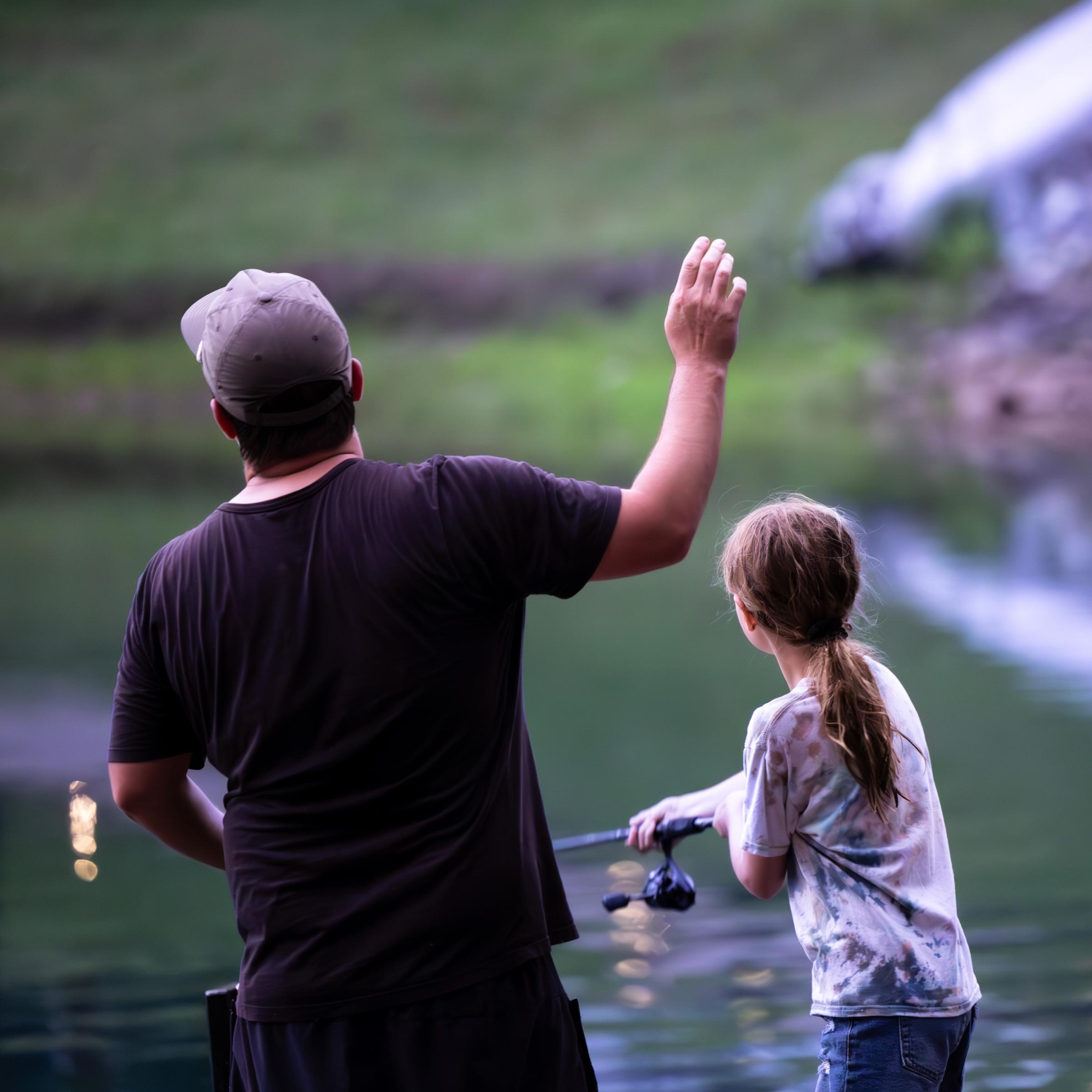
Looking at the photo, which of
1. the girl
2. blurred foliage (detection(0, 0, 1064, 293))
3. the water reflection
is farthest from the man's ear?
blurred foliage (detection(0, 0, 1064, 293))

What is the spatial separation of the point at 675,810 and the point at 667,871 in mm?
117

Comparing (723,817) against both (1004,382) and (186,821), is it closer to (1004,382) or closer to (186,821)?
(186,821)

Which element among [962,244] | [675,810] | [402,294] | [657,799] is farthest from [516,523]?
[402,294]

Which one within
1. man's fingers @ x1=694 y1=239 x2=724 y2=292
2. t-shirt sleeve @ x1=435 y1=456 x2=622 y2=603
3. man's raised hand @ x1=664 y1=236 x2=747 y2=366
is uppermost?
man's fingers @ x1=694 y1=239 x2=724 y2=292

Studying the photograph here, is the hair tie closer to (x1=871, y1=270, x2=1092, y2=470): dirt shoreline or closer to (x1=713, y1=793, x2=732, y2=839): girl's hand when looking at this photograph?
(x1=713, y1=793, x2=732, y2=839): girl's hand

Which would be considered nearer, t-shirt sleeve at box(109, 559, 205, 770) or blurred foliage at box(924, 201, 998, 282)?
t-shirt sleeve at box(109, 559, 205, 770)

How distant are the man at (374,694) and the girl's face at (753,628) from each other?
215 millimetres

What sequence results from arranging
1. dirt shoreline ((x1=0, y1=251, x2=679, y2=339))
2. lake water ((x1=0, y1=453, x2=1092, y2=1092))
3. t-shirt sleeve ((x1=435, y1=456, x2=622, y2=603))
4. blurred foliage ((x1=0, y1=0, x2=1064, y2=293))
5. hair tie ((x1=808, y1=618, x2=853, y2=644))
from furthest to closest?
blurred foliage ((x1=0, y1=0, x2=1064, y2=293)) → dirt shoreline ((x1=0, y1=251, x2=679, y2=339)) → lake water ((x1=0, y1=453, x2=1092, y2=1092)) → hair tie ((x1=808, y1=618, x2=853, y2=644)) → t-shirt sleeve ((x1=435, y1=456, x2=622, y2=603))

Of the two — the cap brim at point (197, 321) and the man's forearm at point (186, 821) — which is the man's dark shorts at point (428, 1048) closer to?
the man's forearm at point (186, 821)

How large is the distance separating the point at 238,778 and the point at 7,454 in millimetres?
11890

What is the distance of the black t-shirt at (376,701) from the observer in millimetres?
978

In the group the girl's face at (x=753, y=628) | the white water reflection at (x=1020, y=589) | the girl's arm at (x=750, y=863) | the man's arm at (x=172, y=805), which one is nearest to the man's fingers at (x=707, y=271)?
the girl's face at (x=753, y=628)

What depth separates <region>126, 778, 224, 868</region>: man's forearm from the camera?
1132 mm

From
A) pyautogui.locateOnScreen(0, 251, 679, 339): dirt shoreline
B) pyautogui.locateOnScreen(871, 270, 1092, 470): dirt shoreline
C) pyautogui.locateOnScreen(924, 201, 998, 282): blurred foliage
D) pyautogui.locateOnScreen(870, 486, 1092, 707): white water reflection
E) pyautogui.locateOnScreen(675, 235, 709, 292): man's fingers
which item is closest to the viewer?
pyautogui.locateOnScreen(675, 235, 709, 292): man's fingers
